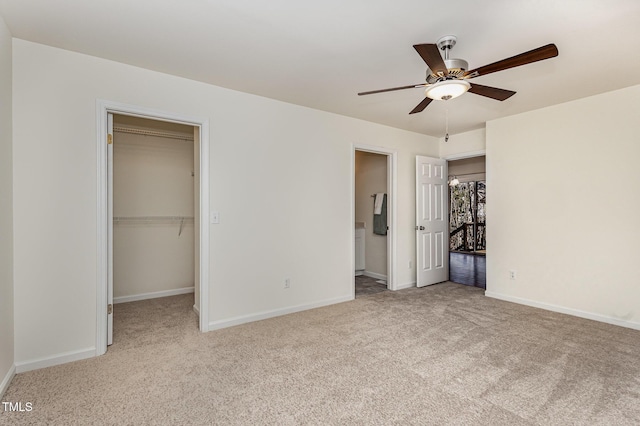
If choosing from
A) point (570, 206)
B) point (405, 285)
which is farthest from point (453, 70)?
point (405, 285)

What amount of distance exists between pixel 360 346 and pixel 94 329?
221cm

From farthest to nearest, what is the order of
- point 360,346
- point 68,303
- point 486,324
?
point 486,324
point 360,346
point 68,303

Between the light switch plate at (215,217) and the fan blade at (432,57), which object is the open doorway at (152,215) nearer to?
the light switch plate at (215,217)

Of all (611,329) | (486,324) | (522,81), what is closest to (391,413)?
(486,324)

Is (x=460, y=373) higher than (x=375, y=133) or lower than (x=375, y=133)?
lower

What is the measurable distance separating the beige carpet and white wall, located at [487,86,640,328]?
0.48 m

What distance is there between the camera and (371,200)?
5.69 m

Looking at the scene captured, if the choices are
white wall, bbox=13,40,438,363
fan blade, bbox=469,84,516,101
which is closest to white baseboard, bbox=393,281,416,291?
white wall, bbox=13,40,438,363

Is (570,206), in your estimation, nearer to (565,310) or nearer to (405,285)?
(565,310)

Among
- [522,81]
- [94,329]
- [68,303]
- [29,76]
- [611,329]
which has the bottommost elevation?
[611,329]

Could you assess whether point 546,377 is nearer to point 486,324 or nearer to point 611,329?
point 486,324

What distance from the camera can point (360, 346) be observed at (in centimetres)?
277

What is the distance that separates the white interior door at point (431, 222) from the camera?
16.1ft

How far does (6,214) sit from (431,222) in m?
4.89
